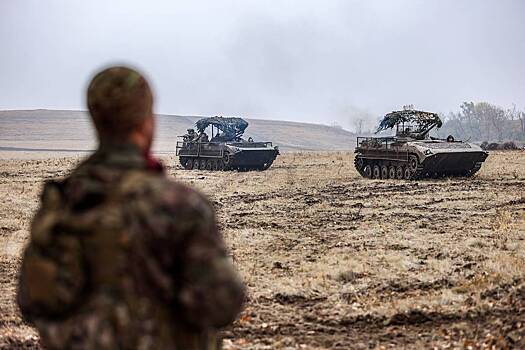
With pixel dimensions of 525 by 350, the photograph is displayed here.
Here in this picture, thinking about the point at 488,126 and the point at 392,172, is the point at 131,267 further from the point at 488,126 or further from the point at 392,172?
the point at 488,126

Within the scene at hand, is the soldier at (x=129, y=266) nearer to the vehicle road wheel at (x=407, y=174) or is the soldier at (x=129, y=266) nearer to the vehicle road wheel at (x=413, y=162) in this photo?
the vehicle road wheel at (x=413, y=162)

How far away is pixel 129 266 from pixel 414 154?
19.6m

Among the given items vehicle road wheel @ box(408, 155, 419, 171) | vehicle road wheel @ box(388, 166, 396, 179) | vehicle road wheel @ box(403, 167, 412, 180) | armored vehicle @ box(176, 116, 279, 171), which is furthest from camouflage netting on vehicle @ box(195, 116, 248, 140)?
vehicle road wheel @ box(408, 155, 419, 171)

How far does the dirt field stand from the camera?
6410 mm

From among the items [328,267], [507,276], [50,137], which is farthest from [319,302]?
[50,137]

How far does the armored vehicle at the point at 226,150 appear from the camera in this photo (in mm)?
27328

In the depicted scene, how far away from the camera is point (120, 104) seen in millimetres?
2355

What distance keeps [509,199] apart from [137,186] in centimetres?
1467

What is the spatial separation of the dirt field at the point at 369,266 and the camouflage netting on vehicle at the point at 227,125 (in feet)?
42.4

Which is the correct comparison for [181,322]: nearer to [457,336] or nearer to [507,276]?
[457,336]

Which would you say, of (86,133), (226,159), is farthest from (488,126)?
(226,159)

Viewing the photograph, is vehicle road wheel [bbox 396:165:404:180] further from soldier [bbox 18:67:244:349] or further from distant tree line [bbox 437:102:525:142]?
distant tree line [bbox 437:102:525:142]

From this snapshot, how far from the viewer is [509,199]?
1562cm

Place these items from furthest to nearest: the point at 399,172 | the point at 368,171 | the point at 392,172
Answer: the point at 368,171
the point at 392,172
the point at 399,172
